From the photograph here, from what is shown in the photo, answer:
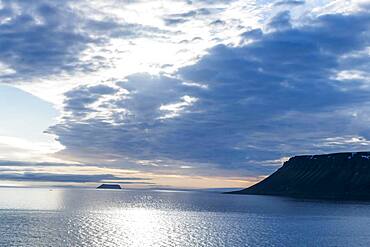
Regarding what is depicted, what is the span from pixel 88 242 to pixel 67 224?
147ft

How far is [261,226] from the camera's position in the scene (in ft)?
536

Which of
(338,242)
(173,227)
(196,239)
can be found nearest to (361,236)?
(338,242)

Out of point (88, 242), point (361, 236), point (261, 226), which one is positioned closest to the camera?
point (88, 242)

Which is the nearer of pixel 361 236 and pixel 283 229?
pixel 361 236

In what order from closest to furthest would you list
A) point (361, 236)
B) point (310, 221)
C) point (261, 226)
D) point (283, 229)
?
1. point (361, 236)
2. point (283, 229)
3. point (261, 226)
4. point (310, 221)

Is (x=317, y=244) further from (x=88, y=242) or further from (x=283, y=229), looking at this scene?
(x=88, y=242)

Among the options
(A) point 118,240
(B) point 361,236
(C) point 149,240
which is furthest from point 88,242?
(B) point 361,236

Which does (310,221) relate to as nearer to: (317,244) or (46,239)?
(317,244)

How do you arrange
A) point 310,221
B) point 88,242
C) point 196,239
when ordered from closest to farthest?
point 88,242, point 196,239, point 310,221

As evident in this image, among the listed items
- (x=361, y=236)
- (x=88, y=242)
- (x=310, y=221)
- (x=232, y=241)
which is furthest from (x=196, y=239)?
(x=310, y=221)

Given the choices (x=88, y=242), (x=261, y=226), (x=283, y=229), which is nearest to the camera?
(x=88, y=242)

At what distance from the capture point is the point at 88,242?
11694 centimetres

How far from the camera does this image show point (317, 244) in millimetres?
119688

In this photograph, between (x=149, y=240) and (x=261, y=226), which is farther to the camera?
(x=261, y=226)
